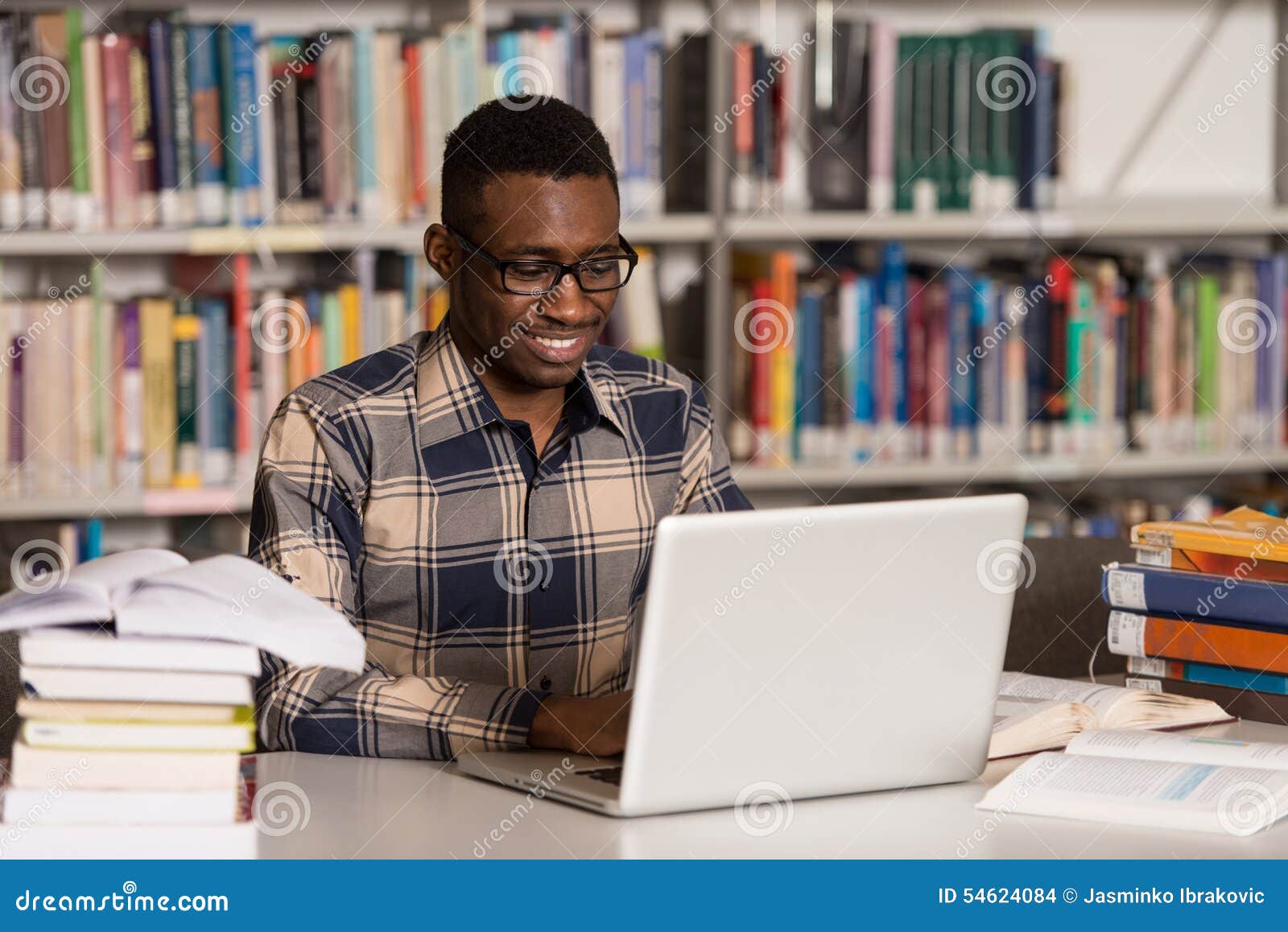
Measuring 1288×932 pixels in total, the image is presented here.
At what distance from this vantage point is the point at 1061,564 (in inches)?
82.7

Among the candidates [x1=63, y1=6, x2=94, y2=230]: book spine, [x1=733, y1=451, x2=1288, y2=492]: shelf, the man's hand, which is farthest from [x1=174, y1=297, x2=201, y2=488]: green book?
the man's hand

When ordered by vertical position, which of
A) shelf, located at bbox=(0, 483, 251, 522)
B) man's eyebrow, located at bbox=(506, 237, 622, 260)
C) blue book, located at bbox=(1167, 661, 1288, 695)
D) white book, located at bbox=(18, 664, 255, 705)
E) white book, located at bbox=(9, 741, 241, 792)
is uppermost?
man's eyebrow, located at bbox=(506, 237, 622, 260)

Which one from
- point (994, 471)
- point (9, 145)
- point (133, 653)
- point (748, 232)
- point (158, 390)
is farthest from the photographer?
point (994, 471)

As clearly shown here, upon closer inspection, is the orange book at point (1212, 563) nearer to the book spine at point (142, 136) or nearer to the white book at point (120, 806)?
the white book at point (120, 806)

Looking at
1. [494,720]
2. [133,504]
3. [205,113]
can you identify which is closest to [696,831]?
[494,720]

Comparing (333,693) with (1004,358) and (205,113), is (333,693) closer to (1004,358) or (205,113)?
(205,113)

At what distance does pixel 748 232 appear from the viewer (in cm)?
277

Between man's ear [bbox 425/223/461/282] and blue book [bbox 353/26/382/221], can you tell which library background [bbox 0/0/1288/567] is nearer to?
blue book [bbox 353/26/382/221]

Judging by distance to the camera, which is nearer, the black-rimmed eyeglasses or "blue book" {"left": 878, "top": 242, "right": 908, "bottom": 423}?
the black-rimmed eyeglasses

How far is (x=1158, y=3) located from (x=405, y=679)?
2306 mm

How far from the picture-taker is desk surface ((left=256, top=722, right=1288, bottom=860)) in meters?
1.15

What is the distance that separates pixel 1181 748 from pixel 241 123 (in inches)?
67.4

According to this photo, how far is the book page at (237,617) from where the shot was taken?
3.45ft
